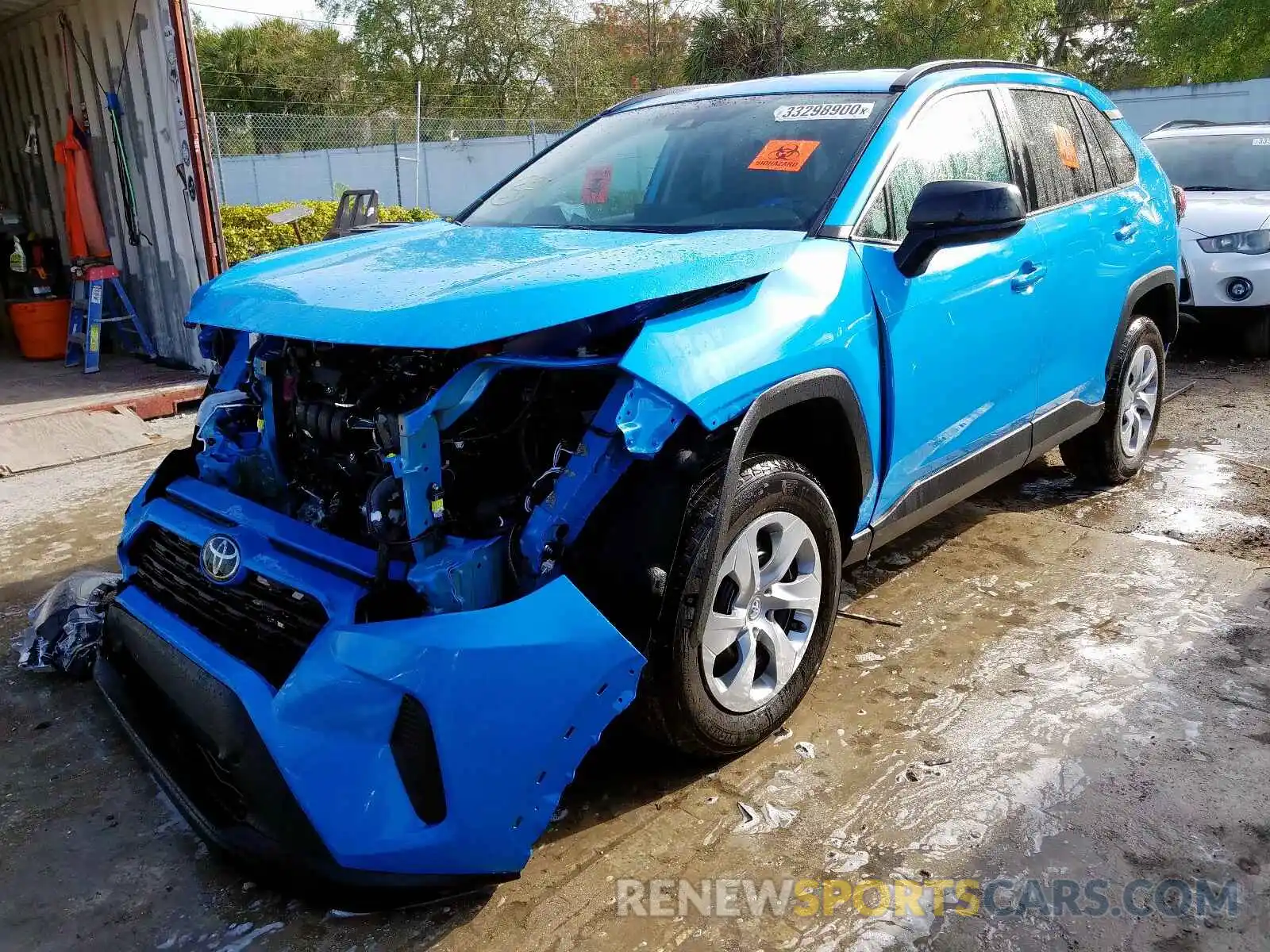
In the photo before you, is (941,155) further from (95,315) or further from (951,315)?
(95,315)

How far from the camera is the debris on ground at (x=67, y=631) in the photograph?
3301mm

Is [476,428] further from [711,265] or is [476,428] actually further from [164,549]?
[164,549]

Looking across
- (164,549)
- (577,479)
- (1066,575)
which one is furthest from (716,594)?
(1066,575)

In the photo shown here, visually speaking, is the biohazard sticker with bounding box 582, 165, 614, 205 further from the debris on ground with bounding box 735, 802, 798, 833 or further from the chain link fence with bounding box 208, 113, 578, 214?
the chain link fence with bounding box 208, 113, 578, 214

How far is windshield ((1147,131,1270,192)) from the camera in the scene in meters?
8.23

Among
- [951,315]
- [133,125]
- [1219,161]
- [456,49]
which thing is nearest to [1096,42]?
[456,49]

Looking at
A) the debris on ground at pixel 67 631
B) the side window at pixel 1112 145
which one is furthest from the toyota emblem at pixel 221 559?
the side window at pixel 1112 145

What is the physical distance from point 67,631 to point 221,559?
4.29ft

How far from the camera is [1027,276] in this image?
3545mm

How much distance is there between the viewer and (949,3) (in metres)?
22.7

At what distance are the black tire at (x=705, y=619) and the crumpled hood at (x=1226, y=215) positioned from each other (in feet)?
20.4

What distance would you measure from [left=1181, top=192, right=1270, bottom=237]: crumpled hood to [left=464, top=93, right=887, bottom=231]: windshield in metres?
5.46

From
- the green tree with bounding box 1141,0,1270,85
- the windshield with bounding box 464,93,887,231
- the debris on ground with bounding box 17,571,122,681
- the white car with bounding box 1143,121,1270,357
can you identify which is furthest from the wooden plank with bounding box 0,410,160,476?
the green tree with bounding box 1141,0,1270,85

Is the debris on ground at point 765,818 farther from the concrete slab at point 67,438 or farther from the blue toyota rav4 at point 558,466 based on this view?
the concrete slab at point 67,438
